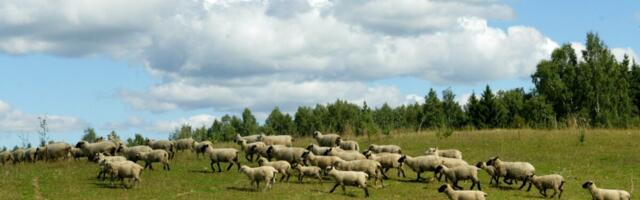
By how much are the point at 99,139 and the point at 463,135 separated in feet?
76.4

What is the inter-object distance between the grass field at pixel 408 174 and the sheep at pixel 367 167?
653mm

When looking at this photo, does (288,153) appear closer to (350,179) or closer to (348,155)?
(348,155)

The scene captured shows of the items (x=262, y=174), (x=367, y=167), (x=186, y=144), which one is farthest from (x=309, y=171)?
(x=186, y=144)

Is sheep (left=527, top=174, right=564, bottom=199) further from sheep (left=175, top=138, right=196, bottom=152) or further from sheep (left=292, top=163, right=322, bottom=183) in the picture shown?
sheep (left=175, top=138, right=196, bottom=152)

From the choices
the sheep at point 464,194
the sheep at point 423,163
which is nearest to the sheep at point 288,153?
the sheep at point 423,163

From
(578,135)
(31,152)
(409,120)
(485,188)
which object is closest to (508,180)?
(485,188)

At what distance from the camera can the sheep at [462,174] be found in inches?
1094

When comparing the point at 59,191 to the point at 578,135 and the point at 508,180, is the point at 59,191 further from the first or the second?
the point at 578,135

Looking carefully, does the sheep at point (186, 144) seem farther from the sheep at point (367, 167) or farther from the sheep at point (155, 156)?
the sheep at point (367, 167)

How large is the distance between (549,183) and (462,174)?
3140 millimetres

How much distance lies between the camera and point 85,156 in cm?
4103

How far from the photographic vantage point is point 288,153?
34000mm

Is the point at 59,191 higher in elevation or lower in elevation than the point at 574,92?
lower

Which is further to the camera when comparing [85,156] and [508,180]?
[85,156]
